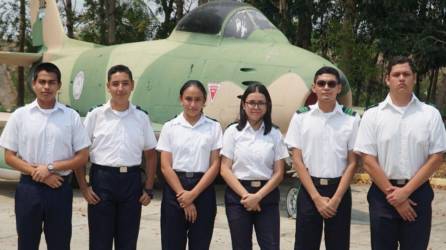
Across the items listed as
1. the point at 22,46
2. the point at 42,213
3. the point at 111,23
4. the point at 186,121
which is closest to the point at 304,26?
the point at 111,23

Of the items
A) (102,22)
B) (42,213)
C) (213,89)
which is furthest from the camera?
(102,22)

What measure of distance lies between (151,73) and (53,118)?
5571 millimetres

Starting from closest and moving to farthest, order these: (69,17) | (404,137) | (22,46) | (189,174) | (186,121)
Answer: (404,137)
(189,174)
(186,121)
(22,46)
(69,17)

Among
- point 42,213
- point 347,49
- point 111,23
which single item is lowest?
point 42,213

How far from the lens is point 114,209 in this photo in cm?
473

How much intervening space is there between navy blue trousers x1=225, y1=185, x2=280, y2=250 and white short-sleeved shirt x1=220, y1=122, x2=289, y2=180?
112 mm

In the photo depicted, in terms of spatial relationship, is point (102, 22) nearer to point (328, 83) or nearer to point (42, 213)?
point (42, 213)

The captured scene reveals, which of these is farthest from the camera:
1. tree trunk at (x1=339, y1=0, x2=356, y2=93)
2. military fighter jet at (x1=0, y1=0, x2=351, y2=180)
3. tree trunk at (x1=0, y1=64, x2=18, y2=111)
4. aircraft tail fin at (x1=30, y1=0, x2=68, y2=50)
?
tree trunk at (x1=0, y1=64, x2=18, y2=111)

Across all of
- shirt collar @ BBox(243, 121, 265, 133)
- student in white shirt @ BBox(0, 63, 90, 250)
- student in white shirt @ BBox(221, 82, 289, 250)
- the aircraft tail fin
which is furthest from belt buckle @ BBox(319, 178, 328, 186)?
the aircraft tail fin

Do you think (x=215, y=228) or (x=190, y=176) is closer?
(x=190, y=176)

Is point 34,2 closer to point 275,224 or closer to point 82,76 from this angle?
point 82,76

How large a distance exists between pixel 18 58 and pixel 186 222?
9885mm

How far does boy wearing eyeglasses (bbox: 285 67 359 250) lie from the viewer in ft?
14.8

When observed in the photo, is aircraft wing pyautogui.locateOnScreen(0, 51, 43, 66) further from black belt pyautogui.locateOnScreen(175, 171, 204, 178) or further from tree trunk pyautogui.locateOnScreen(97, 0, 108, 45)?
tree trunk pyautogui.locateOnScreen(97, 0, 108, 45)
